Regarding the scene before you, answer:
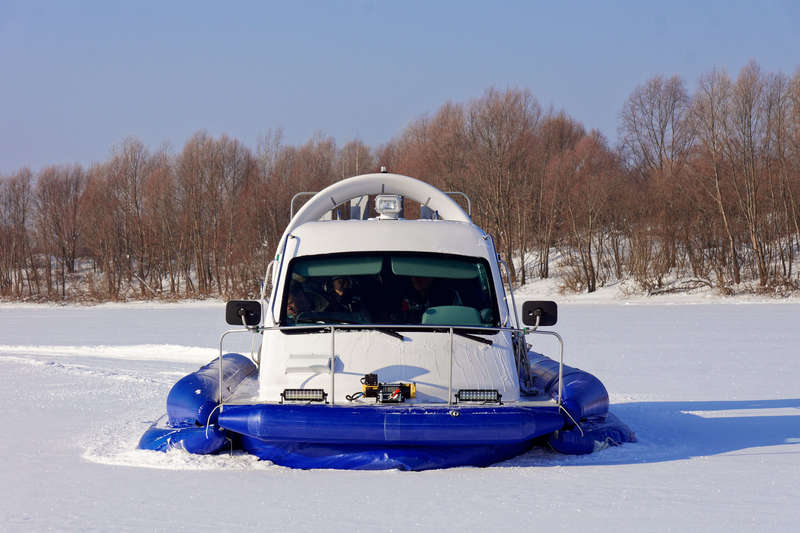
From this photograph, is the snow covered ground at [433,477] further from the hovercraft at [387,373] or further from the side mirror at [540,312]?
the side mirror at [540,312]

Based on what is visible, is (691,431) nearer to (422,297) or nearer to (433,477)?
(422,297)

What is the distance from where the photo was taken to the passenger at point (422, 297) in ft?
24.8

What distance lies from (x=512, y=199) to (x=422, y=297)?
4075 cm

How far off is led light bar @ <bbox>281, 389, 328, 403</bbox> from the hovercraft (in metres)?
0.01

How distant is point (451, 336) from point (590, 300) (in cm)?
3224

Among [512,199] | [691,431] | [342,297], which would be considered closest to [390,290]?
[342,297]

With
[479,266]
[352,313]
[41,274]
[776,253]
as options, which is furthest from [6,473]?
[41,274]

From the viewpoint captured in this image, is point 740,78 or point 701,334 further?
point 740,78

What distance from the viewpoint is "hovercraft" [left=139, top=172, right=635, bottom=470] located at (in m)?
6.18

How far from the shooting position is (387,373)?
6.74 m

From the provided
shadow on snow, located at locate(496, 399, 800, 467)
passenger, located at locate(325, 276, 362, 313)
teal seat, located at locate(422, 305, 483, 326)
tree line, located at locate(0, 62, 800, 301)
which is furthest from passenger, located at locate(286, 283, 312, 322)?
tree line, located at locate(0, 62, 800, 301)

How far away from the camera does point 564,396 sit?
6.91 m

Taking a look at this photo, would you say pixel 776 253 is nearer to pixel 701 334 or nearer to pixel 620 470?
pixel 701 334

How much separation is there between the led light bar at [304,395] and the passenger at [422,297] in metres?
1.34
